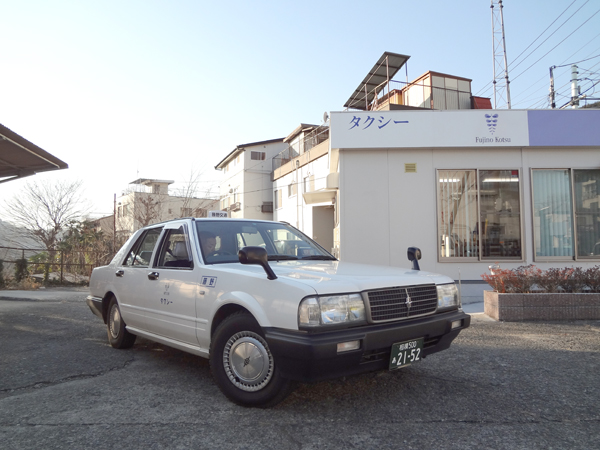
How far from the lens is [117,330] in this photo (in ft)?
18.9

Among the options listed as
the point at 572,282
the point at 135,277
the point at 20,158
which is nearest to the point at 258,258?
the point at 135,277

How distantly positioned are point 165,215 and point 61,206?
843 inches

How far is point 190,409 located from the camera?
11.9ft

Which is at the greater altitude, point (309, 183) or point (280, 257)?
point (309, 183)

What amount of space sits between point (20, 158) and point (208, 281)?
7413mm

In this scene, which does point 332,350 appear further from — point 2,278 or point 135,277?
point 2,278

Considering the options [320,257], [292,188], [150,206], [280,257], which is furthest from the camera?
[292,188]

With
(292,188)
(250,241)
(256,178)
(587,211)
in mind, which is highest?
(256,178)

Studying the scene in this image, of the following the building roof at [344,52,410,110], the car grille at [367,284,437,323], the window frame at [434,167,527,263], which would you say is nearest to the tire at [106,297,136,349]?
the car grille at [367,284,437,323]

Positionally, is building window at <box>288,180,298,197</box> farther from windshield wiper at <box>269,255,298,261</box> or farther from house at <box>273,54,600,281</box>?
windshield wiper at <box>269,255,298,261</box>

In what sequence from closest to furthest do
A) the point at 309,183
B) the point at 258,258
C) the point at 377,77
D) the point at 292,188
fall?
the point at 258,258 → the point at 377,77 → the point at 309,183 → the point at 292,188

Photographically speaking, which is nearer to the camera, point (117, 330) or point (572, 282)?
point (117, 330)

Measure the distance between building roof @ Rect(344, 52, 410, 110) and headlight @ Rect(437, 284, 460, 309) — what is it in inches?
566

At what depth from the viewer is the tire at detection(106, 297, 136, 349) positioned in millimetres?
5617
